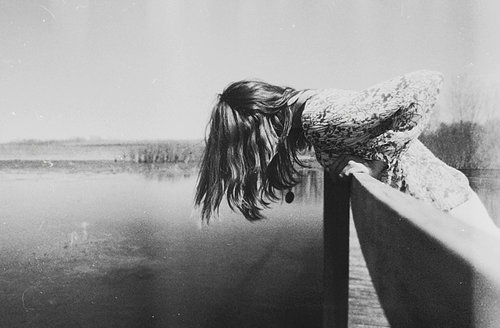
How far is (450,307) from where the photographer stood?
0.51 feet

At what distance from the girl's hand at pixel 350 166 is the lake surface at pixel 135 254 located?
1.51 meters

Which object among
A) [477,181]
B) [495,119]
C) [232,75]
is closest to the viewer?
[495,119]

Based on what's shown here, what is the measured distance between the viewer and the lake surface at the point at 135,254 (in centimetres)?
276

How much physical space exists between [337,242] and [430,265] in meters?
0.57

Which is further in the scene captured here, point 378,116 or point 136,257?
point 136,257

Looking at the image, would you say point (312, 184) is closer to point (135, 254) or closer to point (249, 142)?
point (249, 142)

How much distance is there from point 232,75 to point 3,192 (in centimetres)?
223

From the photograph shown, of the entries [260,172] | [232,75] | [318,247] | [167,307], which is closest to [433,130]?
[232,75]

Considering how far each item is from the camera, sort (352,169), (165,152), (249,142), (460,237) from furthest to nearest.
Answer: (165,152), (249,142), (352,169), (460,237)

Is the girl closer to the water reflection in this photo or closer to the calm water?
the water reflection

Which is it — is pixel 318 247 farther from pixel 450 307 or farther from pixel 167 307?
pixel 450 307

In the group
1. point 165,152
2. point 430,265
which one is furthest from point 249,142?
point 165,152

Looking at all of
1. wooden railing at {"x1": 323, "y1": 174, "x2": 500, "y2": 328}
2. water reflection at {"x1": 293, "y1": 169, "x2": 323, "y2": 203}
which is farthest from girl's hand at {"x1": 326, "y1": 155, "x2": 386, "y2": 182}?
water reflection at {"x1": 293, "y1": 169, "x2": 323, "y2": 203}

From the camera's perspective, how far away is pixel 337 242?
74 centimetres
